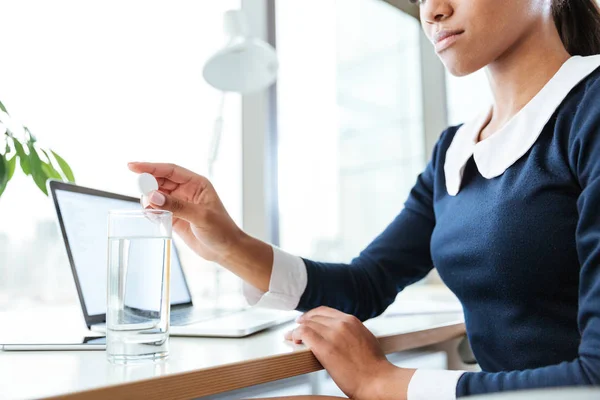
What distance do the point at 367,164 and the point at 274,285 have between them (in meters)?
1.55

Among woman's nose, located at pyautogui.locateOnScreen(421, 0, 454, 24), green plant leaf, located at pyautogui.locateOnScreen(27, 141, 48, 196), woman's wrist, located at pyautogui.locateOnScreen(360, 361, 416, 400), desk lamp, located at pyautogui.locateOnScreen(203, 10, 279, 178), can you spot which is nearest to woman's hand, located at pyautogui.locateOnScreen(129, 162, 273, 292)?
green plant leaf, located at pyautogui.locateOnScreen(27, 141, 48, 196)

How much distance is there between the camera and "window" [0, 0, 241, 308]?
4.46 ft

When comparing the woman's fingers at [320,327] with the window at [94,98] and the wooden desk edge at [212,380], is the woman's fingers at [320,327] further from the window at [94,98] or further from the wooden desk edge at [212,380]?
the window at [94,98]

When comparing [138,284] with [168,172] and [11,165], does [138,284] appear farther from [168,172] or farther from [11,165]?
[11,165]

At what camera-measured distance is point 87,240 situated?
99 centimetres

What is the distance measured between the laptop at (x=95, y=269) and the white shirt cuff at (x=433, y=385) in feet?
0.93

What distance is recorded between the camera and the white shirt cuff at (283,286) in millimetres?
994

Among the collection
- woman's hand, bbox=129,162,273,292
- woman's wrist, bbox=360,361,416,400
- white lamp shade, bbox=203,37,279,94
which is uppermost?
white lamp shade, bbox=203,37,279,94

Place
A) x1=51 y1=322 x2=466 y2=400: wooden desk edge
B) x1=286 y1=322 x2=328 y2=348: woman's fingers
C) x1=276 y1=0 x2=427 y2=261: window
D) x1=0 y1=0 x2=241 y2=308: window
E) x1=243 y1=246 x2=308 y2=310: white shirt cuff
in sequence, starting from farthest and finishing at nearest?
x1=276 y1=0 x2=427 y2=261: window < x1=0 y1=0 x2=241 y2=308: window < x1=243 y1=246 x2=308 y2=310: white shirt cuff < x1=286 y1=322 x2=328 y2=348: woman's fingers < x1=51 y1=322 x2=466 y2=400: wooden desk edge

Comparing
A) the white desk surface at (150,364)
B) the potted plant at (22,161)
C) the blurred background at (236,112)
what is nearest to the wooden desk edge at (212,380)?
the white desk surface at (150,364)

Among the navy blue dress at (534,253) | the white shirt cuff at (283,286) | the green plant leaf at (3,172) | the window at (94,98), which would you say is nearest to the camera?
the navy blue dress at (534,253)

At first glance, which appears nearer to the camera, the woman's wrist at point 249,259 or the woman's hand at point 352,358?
the woman's hand at point 352,358

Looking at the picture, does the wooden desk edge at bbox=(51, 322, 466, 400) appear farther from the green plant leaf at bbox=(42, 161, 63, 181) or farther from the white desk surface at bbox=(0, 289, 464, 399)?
the green plant leaf at bbox=(42, 161, 63, 181)

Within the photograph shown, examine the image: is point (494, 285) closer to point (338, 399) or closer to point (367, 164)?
point (338, 399)
